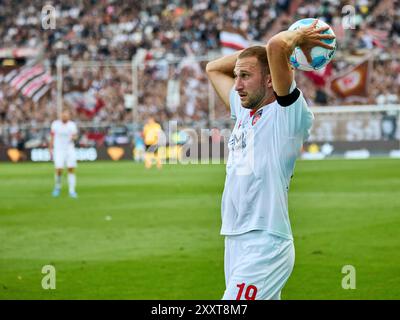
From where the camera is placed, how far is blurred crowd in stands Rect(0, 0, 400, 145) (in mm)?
49000

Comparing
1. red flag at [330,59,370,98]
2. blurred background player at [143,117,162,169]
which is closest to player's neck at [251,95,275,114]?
blurred background player at [143,117,162,169]

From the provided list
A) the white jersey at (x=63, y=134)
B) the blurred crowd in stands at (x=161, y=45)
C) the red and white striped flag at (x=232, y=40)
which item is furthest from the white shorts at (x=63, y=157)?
the blurred crowd in stands at (x=161, y=45)

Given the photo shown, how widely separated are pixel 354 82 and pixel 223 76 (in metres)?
40.5

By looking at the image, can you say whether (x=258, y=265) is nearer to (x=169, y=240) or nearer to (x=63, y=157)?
→ (x=169, y=240)

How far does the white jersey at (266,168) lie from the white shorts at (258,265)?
6 cm

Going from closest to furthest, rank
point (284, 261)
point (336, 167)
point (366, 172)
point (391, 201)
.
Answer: point (284, 261), point (391, 201), point (366, 172), point (336, 167)

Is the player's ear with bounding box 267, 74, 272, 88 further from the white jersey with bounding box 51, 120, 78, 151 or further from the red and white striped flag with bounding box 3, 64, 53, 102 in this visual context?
the red and white striped flag with bounding box 3, 64, 53, 102

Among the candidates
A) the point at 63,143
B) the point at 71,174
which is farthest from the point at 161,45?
the point at 71,174

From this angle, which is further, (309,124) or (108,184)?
(108,184)

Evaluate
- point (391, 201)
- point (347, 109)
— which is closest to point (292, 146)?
point (391, 201)

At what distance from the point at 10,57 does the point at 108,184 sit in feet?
102

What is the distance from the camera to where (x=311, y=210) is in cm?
1970

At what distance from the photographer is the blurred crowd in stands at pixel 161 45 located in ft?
161

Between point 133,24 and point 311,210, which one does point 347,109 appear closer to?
point 133,24
